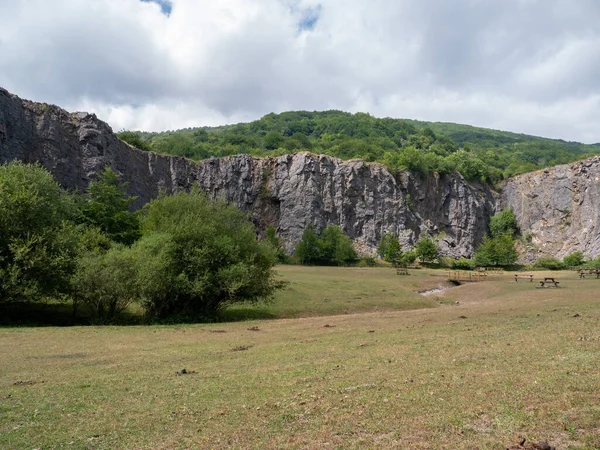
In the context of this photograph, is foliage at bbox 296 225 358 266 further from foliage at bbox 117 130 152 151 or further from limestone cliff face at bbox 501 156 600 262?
foliage at bbox 117 130 152 151

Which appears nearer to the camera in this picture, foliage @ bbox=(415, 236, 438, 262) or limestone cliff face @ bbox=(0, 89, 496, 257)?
foliage @ bbox=(415, 236, 438, 262)

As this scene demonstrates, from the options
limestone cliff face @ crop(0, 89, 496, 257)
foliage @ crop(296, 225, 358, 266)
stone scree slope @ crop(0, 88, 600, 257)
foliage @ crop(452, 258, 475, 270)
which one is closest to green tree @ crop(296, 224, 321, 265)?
foliage @ crop(296, 225, 358, 266)

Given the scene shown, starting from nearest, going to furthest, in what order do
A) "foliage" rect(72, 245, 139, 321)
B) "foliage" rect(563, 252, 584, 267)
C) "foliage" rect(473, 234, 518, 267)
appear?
"foliage" rect(72, 245, 139, 321)
"foliage" rect(563, 252, 584, 267)
"foliage" rect(473, 234, 518, 267)

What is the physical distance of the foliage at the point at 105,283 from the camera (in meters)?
29.1

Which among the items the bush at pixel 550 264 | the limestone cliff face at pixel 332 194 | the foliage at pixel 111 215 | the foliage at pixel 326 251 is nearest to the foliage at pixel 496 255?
the bush at pixel 550 264

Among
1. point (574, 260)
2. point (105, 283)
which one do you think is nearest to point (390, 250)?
point (574, 260)

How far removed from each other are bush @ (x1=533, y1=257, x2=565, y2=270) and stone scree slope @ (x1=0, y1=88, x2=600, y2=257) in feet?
30.1

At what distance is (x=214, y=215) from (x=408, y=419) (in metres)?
29.3

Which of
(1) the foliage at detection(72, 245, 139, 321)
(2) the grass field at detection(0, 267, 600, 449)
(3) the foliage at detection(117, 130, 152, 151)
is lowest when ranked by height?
(2) the grass field at detection(0, 267, 600, 449)

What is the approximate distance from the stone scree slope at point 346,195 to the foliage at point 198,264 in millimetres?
61883

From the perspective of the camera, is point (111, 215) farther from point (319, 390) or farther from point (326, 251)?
point (326, 251)

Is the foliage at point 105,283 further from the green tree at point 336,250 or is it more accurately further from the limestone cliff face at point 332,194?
the green tree at point 336,250

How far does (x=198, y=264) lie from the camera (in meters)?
31.4

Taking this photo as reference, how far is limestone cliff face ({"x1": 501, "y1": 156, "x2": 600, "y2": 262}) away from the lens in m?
102
